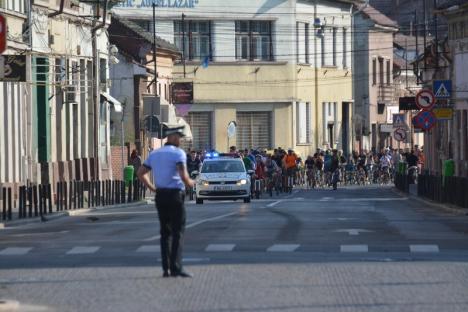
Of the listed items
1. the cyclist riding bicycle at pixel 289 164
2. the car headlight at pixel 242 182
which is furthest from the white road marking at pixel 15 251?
Result: the cyclist riding bicycle at pixel 289 164

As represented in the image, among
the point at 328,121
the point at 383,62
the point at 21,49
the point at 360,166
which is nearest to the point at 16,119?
the point at 21,49

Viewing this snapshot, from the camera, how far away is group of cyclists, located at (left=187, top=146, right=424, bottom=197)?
60188mm

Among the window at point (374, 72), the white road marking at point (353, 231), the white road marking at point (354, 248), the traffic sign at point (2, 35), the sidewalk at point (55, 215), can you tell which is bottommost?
the sidewalk at point (55, 215)

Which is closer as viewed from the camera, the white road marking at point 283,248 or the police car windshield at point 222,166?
the white road marking at point 283,248

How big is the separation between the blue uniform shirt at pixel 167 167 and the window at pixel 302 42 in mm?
65902

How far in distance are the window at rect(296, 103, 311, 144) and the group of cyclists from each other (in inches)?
136

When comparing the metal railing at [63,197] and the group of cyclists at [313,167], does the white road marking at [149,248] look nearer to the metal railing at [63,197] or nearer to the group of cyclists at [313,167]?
the metal railing at [63,197]

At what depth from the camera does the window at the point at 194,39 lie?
82.7m

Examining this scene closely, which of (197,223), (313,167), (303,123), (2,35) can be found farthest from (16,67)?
(303,123)

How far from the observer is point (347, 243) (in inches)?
955

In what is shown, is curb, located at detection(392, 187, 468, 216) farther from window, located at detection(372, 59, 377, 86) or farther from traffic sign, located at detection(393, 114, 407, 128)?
window, located at detection(372, 59, 377, 86)

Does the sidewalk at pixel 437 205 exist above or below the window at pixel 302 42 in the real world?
below

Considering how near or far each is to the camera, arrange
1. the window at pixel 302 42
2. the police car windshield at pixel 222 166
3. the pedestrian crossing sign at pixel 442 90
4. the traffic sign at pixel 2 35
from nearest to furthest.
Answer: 1. the traffic sign at pixel 2 35
2. the pedestrian crossing sign at pixel 442 90
3. the police car windshield at pixel 222 166
4. the window at pixel 302 42

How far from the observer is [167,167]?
1836 cm
